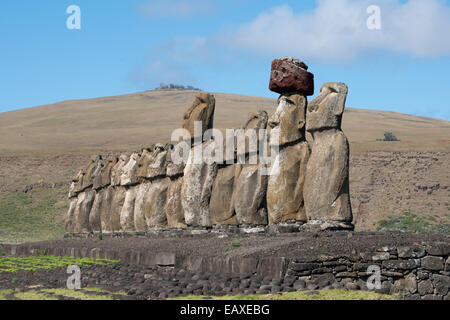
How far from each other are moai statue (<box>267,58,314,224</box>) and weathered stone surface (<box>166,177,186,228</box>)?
4947 mm

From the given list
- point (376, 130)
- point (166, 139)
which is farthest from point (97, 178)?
point (376, 130)

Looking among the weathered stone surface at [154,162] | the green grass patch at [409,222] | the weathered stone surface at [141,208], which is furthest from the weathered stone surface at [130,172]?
the green grass patch at [409,222]

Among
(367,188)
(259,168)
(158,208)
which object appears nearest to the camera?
(259,168)

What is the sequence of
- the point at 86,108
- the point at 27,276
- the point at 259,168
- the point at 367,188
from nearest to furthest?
the point at 27,276, the point at 259,168, the point at 367,188, the point at 86,108

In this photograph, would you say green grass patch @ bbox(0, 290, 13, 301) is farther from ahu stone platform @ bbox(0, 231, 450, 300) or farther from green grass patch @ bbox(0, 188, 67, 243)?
green grass patch @ bbox(0, 188, 67, 243)

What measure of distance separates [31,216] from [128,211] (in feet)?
61.6

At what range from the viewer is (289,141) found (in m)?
16.5

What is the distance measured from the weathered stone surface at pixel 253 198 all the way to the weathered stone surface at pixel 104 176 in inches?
441

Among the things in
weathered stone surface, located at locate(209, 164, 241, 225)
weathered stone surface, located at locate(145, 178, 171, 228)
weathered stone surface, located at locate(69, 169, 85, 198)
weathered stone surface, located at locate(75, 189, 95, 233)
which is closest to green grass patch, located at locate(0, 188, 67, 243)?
weathered stone surface, located at locate(69, 169, 85, 198)

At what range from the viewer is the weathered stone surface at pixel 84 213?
28828mm
